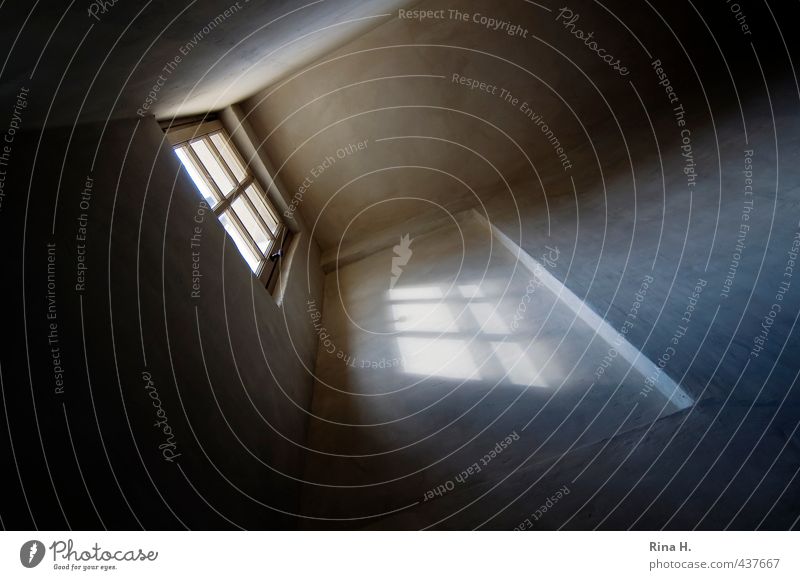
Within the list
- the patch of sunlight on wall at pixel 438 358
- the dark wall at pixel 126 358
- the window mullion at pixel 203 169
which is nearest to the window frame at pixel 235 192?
the window mullion at pixel 203 169

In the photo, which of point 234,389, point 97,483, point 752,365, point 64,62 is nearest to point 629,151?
point 752,365

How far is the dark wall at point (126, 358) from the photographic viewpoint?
1603mm

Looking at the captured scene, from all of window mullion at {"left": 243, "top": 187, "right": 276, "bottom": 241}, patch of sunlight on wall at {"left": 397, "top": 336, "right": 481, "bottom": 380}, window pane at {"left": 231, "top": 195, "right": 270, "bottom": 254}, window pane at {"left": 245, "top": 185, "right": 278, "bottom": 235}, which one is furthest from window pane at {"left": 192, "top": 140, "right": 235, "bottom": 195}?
patch of sunlight on wall at {"left": 397, "top": 336, "right": 481, "bottom": 380}

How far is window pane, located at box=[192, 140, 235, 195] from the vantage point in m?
4.10

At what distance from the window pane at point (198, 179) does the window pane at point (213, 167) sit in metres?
0.23

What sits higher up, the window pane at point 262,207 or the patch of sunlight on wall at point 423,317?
the window pane at point 262,207

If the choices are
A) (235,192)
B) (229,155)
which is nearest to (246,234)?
(235,192)

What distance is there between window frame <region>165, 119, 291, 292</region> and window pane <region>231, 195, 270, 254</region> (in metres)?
0.02

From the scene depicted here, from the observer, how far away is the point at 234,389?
2.88 m

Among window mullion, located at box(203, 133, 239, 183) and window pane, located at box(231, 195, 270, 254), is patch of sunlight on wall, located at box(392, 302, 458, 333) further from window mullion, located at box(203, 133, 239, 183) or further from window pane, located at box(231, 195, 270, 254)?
window mullion, located at box(203, 133, 239, 183)

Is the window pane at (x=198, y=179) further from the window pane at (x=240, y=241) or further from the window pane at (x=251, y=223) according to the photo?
the window pane at (x=251, y=223)

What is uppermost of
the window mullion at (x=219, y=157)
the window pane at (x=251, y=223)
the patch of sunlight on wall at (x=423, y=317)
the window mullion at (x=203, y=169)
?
the window mullion at (x=219, y=157)

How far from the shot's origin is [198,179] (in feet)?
12.5

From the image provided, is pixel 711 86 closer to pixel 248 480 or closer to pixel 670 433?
pixel 670 433
